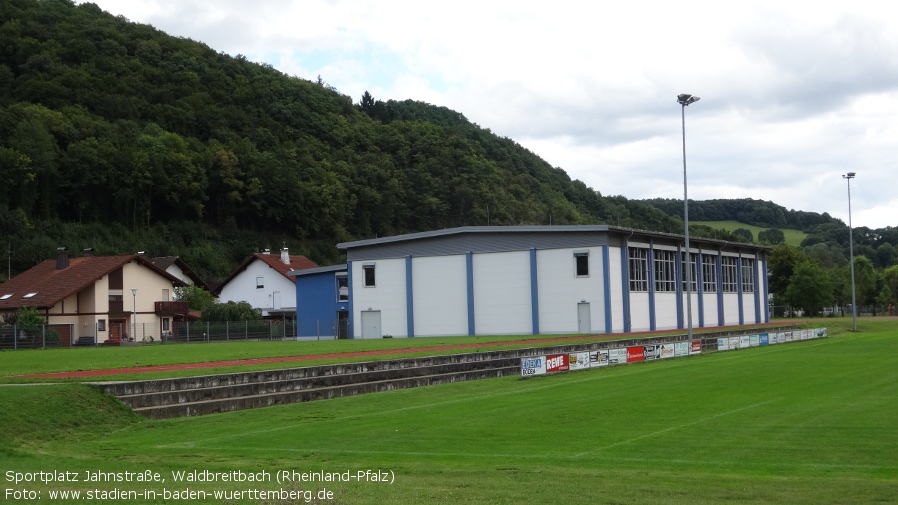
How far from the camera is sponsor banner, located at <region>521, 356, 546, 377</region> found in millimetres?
29897

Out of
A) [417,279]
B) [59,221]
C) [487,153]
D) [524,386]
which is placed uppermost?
[487,153]

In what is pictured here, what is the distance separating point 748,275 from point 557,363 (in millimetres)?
56706

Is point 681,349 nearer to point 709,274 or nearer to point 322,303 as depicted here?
point 709,274

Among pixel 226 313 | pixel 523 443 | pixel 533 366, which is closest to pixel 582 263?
pixel 533 366

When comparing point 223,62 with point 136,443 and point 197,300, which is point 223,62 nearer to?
point 197,300

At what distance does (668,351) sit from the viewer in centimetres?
4088

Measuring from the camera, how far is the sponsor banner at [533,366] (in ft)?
98.1

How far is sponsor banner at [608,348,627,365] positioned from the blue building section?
3795 cm

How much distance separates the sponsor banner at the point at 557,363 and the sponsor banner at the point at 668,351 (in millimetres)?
9413

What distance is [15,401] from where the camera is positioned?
723 inches

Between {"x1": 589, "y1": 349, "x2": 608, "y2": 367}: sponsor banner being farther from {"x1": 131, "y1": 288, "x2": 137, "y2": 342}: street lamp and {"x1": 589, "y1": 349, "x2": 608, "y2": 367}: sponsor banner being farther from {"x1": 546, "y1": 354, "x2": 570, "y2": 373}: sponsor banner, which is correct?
{"x1": 131, "y1": 288, "x2": 137, "y2": 342}: street lamp

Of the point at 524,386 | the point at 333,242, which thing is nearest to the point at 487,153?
the point at 333,242

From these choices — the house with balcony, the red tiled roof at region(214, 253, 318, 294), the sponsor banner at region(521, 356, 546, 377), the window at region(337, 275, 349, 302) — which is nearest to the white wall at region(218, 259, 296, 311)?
the red tiled roof at region(214, 253, 318, 294)

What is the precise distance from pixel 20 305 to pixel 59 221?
31.2 meters
